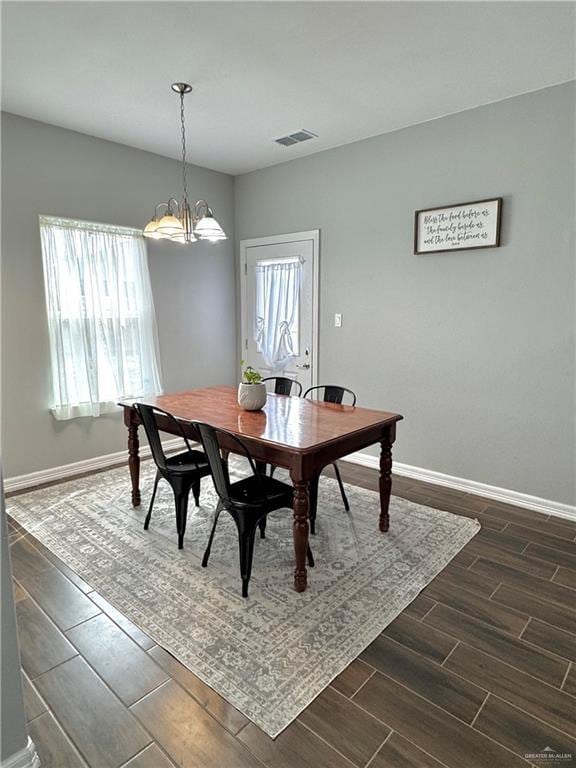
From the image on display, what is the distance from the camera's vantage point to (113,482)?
382 centimetres

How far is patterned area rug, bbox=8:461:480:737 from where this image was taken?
1880 mm

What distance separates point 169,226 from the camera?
2.73 metres

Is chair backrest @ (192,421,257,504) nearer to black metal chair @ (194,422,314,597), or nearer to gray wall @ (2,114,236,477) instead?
black metal chair @ (194,422,314,597)

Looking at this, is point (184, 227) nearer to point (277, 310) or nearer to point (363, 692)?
point (277, 310)

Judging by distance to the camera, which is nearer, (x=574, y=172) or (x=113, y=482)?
(x=574, y=172)

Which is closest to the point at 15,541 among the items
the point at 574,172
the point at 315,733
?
the point at 315,733

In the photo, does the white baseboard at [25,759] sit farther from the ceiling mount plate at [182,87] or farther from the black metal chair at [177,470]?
the ceiling mount plate at [182,87]

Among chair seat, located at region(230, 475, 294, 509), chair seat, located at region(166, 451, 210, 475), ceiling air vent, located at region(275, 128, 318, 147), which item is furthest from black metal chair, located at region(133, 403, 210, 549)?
ceiling air vent, located at region(275, 128, 318, 147)

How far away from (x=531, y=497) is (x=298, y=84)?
3245 millimetres

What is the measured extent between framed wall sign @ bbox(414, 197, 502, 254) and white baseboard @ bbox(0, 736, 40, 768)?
144 inches

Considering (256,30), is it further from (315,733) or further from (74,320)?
(315,733)

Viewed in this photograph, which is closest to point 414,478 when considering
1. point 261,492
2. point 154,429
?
point 261,492

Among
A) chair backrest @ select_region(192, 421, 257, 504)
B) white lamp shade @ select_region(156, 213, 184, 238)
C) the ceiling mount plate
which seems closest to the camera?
chair backrest @ select_region(192, 421, 257, 504)

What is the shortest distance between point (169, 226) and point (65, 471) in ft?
7.89
